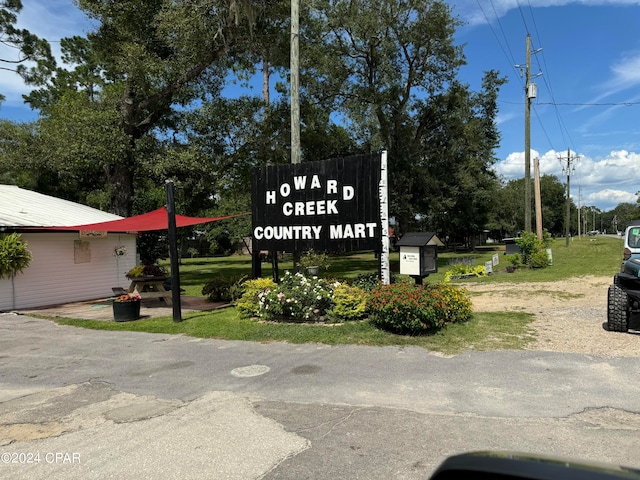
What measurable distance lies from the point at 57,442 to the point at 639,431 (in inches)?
203

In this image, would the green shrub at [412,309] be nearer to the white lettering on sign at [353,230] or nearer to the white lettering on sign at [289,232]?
the white lettering on sign at [353,230]

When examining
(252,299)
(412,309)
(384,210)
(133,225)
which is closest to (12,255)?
(133,225)

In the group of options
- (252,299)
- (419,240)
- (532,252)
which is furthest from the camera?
(532,252)

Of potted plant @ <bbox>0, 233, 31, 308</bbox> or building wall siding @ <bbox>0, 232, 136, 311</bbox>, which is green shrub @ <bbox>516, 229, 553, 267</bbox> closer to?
building wall siding @ <bbox>0, 232, 136, 311</bbox>

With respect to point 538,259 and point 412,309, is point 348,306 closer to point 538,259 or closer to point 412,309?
point 412,309

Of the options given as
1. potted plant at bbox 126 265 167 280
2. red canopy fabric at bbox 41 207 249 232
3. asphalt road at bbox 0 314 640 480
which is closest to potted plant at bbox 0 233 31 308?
red canopy fabric at bbox 41 207 249 232

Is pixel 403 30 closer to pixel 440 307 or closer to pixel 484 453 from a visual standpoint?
pixel 440 307

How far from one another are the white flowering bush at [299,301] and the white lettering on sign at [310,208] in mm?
1478

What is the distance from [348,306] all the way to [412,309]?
1.70 m

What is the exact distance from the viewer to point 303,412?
455cm

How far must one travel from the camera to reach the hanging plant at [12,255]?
12477mm

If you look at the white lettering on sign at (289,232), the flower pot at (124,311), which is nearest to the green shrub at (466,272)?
the white lettering on sign at (289,232)

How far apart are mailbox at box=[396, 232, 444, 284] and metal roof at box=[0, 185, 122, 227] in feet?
37.8

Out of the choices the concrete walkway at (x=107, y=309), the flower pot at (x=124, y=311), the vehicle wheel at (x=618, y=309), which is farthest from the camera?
the concrete walkway at (x=107, y=309)
